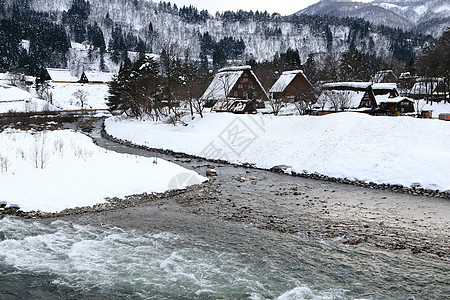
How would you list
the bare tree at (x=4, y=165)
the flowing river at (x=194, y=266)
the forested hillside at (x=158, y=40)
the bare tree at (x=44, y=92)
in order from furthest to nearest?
the forested hillside at (x=158, y=40)
the bare tree at (x=44, y=92)
the bare tree at (x=4, y=165)
the flowing river at (x=194, y=266)

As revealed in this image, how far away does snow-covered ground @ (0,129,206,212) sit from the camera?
40.5ft

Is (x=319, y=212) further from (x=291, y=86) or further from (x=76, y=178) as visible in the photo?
(x=291, y=86)

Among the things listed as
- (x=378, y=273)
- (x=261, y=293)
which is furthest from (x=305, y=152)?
(x=261, y=293)

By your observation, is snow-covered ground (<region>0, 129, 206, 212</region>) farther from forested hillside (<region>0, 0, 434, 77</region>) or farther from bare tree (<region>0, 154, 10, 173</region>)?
forested hillside (<region>0, 0, 434, 77</region>)

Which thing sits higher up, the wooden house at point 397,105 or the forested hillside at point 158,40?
the forested hillside at point 158,40

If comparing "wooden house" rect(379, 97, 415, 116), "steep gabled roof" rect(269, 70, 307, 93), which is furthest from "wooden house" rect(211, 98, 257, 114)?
"wooden house" rect(379, 97, 415, 116)

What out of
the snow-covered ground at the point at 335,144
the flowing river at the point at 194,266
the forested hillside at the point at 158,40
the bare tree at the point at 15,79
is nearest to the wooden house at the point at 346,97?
the snow-covered ground at the point at 335,144

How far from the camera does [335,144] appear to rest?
21.5 m

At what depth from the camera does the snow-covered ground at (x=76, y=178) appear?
12336mm

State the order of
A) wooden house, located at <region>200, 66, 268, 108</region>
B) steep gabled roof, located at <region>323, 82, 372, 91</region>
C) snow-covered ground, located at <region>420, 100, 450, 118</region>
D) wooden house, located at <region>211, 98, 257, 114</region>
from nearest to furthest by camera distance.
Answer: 1. wooden house, located at <region>211, 98, 257, 114</region>
2. steep gabled roof, located at <region>323, 82, 372, 91</region>
3. snow-covered ground, located at <region>420, 100, 450, 118</region>
4. wooden house, located at <region>200, 66, 268, 108</region>

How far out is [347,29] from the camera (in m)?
172

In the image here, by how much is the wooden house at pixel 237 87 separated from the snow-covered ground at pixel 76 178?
3359cm

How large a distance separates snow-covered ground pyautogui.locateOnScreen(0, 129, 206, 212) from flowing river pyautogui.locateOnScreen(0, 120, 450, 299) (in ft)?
5.96

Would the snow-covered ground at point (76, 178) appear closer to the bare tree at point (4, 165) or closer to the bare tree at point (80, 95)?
the bare tree at point (4, 165)
